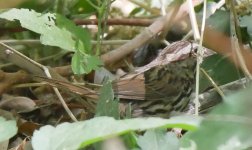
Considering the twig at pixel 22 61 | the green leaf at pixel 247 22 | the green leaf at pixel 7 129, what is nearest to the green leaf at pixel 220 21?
the green leaf at pixel 247 22

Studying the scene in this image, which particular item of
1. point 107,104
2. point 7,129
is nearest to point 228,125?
point 7,129

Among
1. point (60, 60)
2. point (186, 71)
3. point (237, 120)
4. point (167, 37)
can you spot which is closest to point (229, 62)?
point (186, 71)

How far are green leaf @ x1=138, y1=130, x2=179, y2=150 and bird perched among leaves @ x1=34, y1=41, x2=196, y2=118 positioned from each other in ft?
3.37

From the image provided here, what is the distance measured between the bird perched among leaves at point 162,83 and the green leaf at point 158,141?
3.37 feet

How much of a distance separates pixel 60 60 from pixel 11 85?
344 millimetres

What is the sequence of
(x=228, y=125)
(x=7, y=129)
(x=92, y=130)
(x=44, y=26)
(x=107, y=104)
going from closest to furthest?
(x=228, y=125)
(x=92, y=130)
(x=7, y=129)
(x=107, y=104)
(x=44, y=26)

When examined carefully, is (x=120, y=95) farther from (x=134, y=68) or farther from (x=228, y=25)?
(x=228, y=25)

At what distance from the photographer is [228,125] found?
728 mm

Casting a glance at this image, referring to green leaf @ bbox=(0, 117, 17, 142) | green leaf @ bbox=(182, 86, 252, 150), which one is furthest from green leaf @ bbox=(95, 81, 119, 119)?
green leaf @ bbox=(182, 86, 252, 150)

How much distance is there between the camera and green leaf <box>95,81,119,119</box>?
1504mm

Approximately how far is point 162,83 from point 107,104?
89 cm

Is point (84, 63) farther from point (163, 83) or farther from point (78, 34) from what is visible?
point (163, 83)

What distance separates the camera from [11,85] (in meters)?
2.16

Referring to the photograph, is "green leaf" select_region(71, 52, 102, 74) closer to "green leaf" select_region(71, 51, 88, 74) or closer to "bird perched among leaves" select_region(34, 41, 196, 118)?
"green leaf" select_region(71, 51, 88, 74)
